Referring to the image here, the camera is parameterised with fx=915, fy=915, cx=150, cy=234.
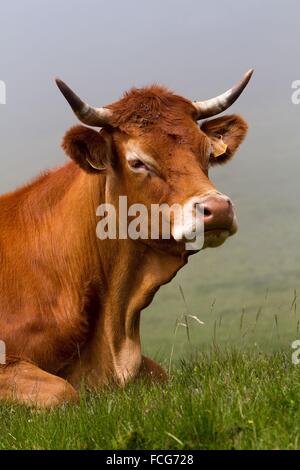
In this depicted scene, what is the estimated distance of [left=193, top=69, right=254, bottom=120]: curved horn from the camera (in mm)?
9406

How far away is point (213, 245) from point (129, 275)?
129 cm

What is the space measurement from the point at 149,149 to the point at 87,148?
67 cm

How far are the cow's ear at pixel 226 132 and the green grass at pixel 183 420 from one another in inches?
104

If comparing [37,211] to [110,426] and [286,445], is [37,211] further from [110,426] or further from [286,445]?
[286,445]

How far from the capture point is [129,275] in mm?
9016

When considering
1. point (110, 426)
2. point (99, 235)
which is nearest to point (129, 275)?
point (99, 235)

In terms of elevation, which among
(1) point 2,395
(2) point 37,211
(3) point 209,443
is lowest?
(1) point 2,395

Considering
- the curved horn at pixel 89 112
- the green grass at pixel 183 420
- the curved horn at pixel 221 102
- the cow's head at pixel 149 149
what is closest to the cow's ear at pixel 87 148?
the cow's head at pixel 149 149

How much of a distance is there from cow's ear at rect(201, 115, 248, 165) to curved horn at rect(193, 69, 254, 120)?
150 mm

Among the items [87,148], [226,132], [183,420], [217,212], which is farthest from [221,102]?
[183,420]

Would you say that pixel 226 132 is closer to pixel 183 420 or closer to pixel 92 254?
pixel 92 254

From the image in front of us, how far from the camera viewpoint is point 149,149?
8391 millimetres
